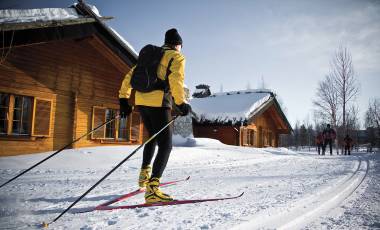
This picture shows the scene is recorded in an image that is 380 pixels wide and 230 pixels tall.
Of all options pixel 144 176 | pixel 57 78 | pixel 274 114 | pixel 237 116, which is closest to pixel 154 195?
pixel 144 176

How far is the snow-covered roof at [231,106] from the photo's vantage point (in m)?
19.7

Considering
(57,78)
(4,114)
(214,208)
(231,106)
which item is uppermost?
(231,106)

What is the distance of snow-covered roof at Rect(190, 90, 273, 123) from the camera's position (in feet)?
64.6

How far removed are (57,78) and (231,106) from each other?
14656 mm

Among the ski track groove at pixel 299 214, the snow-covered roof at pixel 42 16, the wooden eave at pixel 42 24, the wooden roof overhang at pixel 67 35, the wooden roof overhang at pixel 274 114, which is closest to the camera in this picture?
the ski track groove at pixel 299 214

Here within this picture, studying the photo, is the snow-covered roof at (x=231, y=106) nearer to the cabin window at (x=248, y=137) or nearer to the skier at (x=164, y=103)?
the cabin window at (x=248, y=137)

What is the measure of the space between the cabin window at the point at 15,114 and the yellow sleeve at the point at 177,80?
25.1ft

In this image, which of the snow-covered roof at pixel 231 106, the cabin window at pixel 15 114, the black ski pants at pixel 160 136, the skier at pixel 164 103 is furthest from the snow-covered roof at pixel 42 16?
the snow-covered roof at pixel 231 106

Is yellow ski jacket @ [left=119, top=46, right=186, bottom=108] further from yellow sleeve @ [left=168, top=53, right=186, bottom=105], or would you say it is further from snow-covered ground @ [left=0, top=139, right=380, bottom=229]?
snow-covered ground @ [left=0, top=139, right=380, bottom=229]

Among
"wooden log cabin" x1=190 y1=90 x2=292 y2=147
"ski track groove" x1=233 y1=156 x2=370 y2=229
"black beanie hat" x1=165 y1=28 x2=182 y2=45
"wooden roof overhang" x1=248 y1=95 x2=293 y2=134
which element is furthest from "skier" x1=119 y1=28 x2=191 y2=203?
"wooden roof overhang" x1=248 y1=95 x2=293 y2=134

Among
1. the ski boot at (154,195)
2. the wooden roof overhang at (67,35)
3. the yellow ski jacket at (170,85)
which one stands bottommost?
the ski boot at (154,195)

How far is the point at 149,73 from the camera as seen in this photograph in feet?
9.17

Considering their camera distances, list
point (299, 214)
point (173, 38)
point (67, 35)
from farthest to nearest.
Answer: point (67, 35)
point (173, 38)
point (299, 214)

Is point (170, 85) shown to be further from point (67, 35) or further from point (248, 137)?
point (248, 137)
